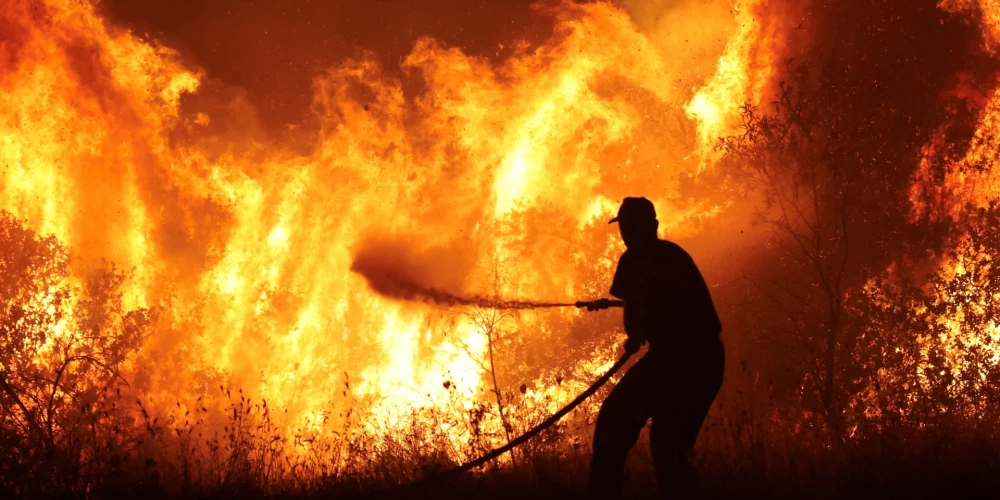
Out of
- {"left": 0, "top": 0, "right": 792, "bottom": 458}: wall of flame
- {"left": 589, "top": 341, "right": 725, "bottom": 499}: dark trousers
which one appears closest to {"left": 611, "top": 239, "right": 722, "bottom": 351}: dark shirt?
{"left": 589, "top": 341, "right": 725, "bottom": 499}: dark trousers

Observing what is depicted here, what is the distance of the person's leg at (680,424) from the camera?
5441 mm

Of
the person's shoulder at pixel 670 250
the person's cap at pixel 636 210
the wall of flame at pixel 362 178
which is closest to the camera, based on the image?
the person's shoulder at pixel 670 250

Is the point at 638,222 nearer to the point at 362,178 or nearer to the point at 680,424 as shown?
the point at 680,424

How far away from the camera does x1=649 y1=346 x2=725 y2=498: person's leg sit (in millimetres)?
5441

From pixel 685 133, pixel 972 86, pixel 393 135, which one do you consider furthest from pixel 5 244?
pixel 972 86

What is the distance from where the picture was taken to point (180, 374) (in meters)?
26.0

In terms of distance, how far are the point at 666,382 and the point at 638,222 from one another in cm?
125

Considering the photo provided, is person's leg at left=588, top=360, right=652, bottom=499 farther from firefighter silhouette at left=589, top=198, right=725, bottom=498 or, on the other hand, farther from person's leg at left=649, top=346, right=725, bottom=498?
person's leg at left=649, top=346, right=725, bottom=498

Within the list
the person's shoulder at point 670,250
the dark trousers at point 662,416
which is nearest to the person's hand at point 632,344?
the dark trousers at point 662,416

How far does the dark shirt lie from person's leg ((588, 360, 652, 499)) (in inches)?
13.0

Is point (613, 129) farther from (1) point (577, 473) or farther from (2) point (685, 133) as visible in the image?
(1) point (577, 473)

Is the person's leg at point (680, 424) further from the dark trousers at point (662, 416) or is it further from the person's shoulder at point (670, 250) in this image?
the person's shoulder at point (670, 250)

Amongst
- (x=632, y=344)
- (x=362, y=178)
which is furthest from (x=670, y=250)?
(x=362, y=178)

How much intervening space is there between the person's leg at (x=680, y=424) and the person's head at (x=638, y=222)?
40.0 inches
